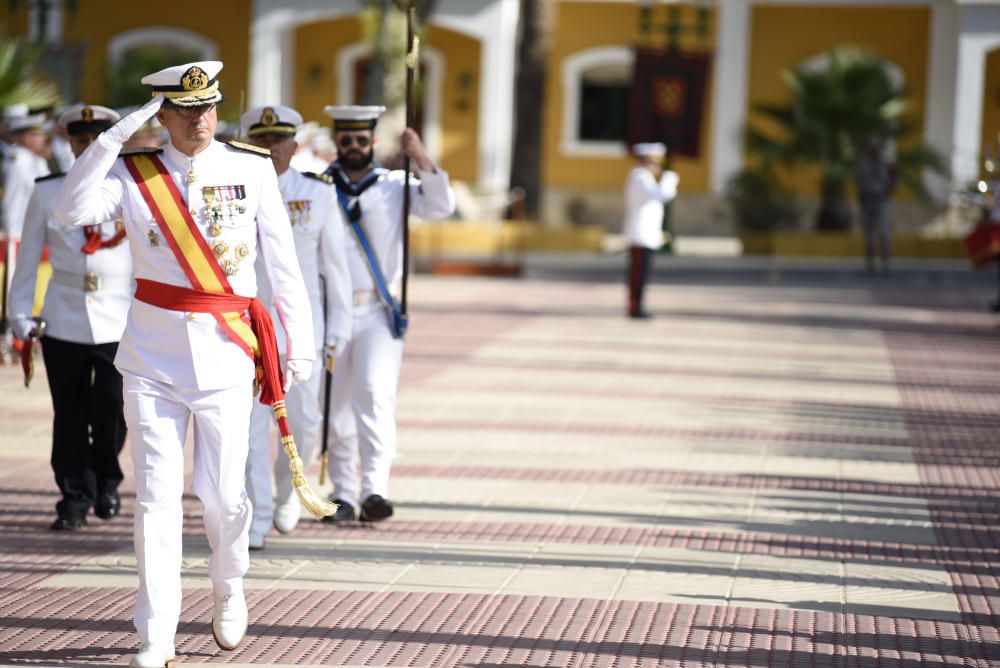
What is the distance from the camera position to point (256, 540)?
7.19 meters

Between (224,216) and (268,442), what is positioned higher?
(224,216)

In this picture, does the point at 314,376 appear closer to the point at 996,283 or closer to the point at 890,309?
the point at 890,309

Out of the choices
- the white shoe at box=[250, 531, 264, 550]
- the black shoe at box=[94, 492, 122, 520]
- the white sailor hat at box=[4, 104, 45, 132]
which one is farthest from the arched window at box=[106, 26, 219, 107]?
the white shoe at box=[250, 531, 264, 550]

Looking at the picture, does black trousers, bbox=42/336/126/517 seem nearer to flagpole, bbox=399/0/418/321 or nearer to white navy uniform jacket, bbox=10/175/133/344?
white navy uniform jacket, bbox=10/175/133/344

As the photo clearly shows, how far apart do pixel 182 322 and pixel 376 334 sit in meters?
2.41

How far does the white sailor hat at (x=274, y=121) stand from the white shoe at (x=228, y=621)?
2.46 metres

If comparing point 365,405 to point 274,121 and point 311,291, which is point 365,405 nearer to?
point 311,291

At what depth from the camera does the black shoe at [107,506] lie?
773cm

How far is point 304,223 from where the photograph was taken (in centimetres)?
742

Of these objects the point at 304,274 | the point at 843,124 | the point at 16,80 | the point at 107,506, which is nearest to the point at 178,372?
the point at 304,274

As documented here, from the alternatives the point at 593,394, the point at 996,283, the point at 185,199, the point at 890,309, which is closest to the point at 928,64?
the point at 996,283

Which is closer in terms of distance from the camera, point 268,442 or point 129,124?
point 129,124

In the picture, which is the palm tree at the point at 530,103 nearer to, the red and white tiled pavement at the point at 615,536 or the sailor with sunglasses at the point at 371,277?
the red and white tiled pavement at the point at 615,536

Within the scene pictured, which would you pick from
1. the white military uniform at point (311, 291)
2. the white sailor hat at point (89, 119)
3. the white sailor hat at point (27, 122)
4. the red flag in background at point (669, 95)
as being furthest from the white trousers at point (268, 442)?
the red flag in background at point (669, 95)
